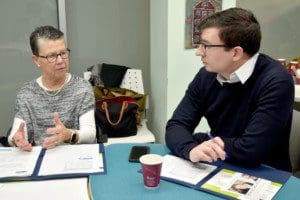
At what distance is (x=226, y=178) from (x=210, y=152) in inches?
4.3

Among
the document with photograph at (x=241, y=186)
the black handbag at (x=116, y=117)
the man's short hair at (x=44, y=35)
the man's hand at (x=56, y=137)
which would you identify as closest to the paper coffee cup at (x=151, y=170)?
the document with photograph at (x=241, y=186)

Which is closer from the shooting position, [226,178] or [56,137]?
[226,178]

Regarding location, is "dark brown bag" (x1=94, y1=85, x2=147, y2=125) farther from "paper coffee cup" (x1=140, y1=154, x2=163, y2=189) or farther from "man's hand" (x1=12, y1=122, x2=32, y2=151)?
"paper coffee cup" (x1=140, y1=154, x2=163, y2=189)

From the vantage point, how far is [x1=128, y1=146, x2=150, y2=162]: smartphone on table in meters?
1.44

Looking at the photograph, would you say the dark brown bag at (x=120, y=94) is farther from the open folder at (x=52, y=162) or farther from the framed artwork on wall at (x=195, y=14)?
the open folder at (x=52, y=162)

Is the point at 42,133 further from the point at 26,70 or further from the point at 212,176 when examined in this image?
the point at 26,70

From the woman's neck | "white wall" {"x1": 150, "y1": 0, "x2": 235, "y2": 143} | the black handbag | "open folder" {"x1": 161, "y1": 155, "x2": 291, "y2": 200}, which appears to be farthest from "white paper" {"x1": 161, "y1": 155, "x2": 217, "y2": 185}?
"white wall" {"x1": 150, "y1": 0, "x2": 235, "y2": 143}

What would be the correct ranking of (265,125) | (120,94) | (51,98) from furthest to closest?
(120,94)
(51,98)
(265,125)

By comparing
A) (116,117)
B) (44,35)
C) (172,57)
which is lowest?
(116,117)

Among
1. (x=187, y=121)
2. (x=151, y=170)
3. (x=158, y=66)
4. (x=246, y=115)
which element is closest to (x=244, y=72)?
(x=246, y=115)

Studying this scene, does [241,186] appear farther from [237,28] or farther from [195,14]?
[195,14]

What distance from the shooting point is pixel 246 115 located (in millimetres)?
1582

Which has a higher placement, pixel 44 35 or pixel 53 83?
pixel 44 35

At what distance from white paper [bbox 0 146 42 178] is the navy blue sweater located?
0.59 metres
